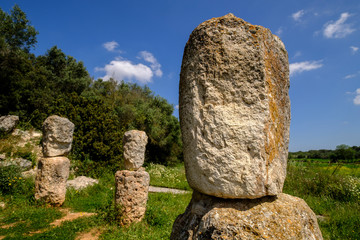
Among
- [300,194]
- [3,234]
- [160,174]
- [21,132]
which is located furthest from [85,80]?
[300,194]

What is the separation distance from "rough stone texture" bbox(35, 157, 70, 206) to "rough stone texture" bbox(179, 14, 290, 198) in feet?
21.1

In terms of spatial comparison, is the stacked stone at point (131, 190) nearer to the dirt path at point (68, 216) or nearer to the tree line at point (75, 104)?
the dirt path at point (68, 216)

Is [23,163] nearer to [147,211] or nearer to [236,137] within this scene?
[147,211]

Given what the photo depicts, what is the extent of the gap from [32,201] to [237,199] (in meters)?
7.49

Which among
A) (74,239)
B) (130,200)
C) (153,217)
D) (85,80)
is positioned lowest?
(74,239)

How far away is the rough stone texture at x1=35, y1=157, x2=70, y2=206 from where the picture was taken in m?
6.78

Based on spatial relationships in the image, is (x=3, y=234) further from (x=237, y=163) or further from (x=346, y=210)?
(x=346, y=210)

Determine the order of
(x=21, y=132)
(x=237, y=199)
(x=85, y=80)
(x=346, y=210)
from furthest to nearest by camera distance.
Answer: (x=85, y=80)
(x=21, y=132)
(x=346, y=210)
(x=237, y=199)

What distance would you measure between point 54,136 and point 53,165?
2.99 feet

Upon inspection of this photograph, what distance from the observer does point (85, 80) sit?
21703mm

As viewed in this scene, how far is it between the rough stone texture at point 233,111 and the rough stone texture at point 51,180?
643 cm

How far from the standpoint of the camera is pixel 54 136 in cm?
698

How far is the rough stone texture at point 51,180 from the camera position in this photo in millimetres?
6781

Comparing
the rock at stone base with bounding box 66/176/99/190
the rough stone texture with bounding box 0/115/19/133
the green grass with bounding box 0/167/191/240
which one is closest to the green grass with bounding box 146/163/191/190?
the rock at stone base with bounding box 66/176/99/190
